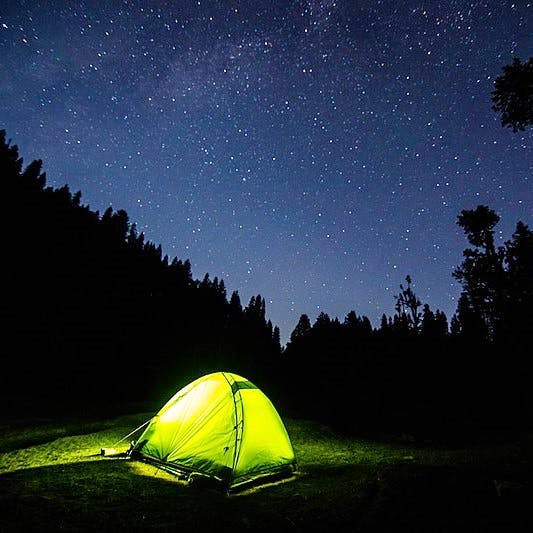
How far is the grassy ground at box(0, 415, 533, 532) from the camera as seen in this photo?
16.2 feet

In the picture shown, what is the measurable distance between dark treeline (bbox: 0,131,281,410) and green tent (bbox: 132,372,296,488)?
789 inches

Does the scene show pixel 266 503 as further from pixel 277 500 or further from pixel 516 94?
pixel 516 94

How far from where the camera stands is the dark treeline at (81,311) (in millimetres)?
36094

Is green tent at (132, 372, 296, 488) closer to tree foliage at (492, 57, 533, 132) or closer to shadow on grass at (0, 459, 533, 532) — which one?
shadow on grass at (0, 459, 533, 532)

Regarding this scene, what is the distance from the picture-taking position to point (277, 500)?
6.37 m

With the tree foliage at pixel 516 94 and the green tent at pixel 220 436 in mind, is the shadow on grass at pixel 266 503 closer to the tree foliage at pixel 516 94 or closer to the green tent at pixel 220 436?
the green tent at pixel 220 436

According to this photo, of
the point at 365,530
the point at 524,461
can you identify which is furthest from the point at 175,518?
the point at 524,461

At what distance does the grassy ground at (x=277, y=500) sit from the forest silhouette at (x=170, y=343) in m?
11.3

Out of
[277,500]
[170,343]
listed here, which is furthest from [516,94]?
[170,343]

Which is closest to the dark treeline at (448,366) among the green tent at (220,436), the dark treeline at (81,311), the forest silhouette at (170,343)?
the forest silhouette at (170,343)

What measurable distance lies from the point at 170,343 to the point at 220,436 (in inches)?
2077

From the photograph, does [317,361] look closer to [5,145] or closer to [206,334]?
[206,334]

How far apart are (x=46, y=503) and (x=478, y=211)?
100 ft

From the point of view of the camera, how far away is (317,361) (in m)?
65.2
